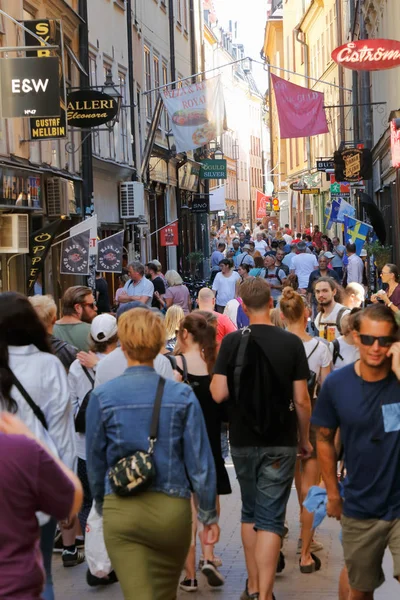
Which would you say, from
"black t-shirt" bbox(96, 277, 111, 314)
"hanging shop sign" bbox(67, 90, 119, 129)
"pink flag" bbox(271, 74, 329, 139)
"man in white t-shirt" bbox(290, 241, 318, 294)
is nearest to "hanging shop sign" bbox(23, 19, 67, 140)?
"hanging shop sign" bbox(67, 90, 119, 129)

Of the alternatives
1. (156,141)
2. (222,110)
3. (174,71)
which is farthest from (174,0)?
(222,110)

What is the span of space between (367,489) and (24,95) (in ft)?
35.8

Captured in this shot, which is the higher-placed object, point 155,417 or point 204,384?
point 155,417

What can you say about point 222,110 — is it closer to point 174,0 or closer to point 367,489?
point 174,0

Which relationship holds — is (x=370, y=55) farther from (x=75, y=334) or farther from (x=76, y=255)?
(x=75, y=334)

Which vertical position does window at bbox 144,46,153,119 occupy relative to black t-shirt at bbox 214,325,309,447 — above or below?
above

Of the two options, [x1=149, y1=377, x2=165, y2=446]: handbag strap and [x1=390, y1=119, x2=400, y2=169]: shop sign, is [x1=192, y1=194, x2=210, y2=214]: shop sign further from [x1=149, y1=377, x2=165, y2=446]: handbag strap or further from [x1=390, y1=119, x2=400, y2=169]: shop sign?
[x1=149, y1=377, x2=165, y2=446]: handbag strap

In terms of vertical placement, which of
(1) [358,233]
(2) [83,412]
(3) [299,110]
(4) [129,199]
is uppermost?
(3) [299,110]

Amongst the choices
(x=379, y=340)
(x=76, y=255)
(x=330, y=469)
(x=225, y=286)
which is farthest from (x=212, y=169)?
(x=379, y=340)

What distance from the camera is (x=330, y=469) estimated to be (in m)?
5.33

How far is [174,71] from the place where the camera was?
37.9m

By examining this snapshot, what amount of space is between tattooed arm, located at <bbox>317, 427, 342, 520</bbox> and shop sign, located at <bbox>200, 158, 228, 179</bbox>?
36.5 m

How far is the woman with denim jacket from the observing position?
4.77m

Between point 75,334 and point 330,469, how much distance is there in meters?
3.58
